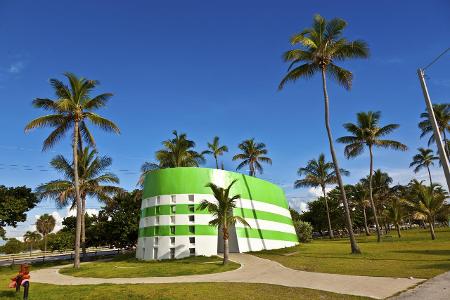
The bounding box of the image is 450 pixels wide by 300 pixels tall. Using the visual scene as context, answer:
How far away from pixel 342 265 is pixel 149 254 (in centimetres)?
1665

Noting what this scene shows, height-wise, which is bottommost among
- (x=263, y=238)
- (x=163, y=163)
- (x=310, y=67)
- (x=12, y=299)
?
(x=12, y=299)

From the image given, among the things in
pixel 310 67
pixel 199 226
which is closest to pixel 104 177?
pixel 199 226

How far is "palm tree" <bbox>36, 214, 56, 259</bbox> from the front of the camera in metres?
92.7

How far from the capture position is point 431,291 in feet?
39.0

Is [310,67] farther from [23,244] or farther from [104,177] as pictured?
[23,244]

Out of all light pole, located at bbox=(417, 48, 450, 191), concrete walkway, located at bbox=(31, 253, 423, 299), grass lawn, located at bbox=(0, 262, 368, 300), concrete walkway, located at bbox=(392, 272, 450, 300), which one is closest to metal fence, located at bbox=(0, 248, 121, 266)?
grass lawn, located at bbox=(0, 262, 368, 300)

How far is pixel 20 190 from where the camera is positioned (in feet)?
120

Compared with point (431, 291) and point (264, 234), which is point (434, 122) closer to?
point (431, 291)

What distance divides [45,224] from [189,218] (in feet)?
258

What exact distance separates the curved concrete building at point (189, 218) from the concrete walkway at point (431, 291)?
19.1 metres

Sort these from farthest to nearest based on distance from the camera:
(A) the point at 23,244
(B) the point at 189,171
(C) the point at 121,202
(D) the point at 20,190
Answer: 1. (A) the point at 23,244
2. (C) the point at 121,202
3. (D) the point at 20,190
4. (B) the point at 189,171

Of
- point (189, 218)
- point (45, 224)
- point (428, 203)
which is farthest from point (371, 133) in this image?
point (45, 224)

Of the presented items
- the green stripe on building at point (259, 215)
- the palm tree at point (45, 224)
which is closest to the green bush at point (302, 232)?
the green stripe on building at point (259, 215)

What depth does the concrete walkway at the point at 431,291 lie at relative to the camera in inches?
437
